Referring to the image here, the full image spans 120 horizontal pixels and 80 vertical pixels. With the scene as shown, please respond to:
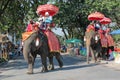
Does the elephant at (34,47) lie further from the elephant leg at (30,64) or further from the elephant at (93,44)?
the elephant at (93,44)

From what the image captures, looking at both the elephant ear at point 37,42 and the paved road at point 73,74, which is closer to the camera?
the paved road at point 73,74

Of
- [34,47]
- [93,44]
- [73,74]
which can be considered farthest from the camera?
[93,44]

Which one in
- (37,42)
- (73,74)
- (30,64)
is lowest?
(73,74)

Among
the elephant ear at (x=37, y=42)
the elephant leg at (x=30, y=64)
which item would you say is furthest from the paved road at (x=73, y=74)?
the elephant ear at (x=37, y=42)

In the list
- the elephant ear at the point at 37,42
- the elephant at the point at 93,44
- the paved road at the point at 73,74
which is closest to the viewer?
the paved road at the point at 73,74

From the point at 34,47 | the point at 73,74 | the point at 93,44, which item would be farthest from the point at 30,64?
the point at 93,44

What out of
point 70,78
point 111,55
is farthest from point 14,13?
point 70,78

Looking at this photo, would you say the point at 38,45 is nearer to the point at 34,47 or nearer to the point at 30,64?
the point at 34,47

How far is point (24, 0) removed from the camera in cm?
3394

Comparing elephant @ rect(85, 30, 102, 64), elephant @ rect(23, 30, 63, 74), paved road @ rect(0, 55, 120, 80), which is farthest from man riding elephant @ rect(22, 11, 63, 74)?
elephant @ rect(85, 30, 102, 64)

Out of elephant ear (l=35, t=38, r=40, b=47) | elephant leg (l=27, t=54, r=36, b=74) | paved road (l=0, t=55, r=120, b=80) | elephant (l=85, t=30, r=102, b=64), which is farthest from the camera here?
elephant (l=85, t=30, r=102, b=64)

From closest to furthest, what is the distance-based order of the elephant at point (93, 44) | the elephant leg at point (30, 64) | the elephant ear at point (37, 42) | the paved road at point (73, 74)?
the paved road at point (73, 74)
the elephant leg at point (30, 64)
the elephant ear at point (37, 42)
the elephant at point (93, 44)

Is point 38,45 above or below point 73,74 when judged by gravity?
above

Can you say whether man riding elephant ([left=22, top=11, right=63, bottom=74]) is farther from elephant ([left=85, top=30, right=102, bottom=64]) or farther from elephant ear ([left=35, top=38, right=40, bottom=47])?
elephant ([left=85, top=30, right=102, bottom=64])
